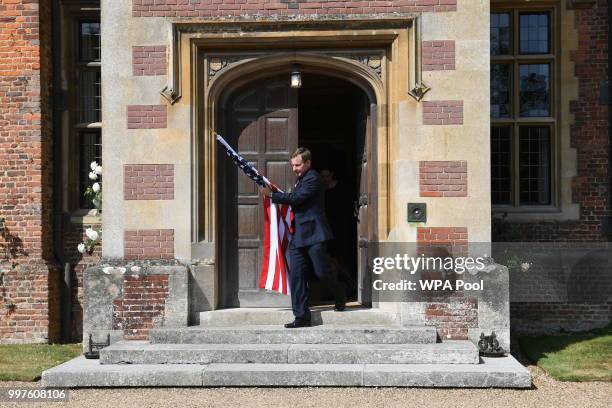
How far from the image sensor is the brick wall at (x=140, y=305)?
323 inches

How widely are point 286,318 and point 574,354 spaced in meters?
3.36

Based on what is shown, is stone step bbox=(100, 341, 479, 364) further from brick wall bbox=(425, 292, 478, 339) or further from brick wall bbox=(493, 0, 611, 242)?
brick wall bbox=(493, 0, 611, 242)

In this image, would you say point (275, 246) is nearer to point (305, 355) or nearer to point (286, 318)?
point (286, 318)

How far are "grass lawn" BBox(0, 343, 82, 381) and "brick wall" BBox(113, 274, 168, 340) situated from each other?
974mm

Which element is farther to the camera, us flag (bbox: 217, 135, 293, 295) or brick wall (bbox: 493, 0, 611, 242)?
brick wall (bbox: 493, 0, 611, 242)

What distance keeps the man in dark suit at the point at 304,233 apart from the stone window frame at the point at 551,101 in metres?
3.51

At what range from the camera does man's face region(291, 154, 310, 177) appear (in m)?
7.89

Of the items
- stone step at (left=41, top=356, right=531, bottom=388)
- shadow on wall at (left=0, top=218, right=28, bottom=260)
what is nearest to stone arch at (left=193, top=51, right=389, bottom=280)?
stone step at (left=41, top=356, right=531, bottom=388)

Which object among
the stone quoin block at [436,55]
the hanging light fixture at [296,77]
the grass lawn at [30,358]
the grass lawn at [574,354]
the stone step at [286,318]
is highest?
the stone quoin block at [436,55]

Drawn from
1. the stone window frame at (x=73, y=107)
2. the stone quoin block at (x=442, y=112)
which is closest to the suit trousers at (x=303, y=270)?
the stone quoin block at (x=442, y=112)

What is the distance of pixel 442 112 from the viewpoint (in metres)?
8.22

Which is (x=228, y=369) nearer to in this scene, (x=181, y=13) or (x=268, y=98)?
(x=268, y=98)

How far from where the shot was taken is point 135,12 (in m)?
8.36

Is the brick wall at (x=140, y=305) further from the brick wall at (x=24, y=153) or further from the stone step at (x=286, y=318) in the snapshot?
the brick wall at (x=24, y=153)
